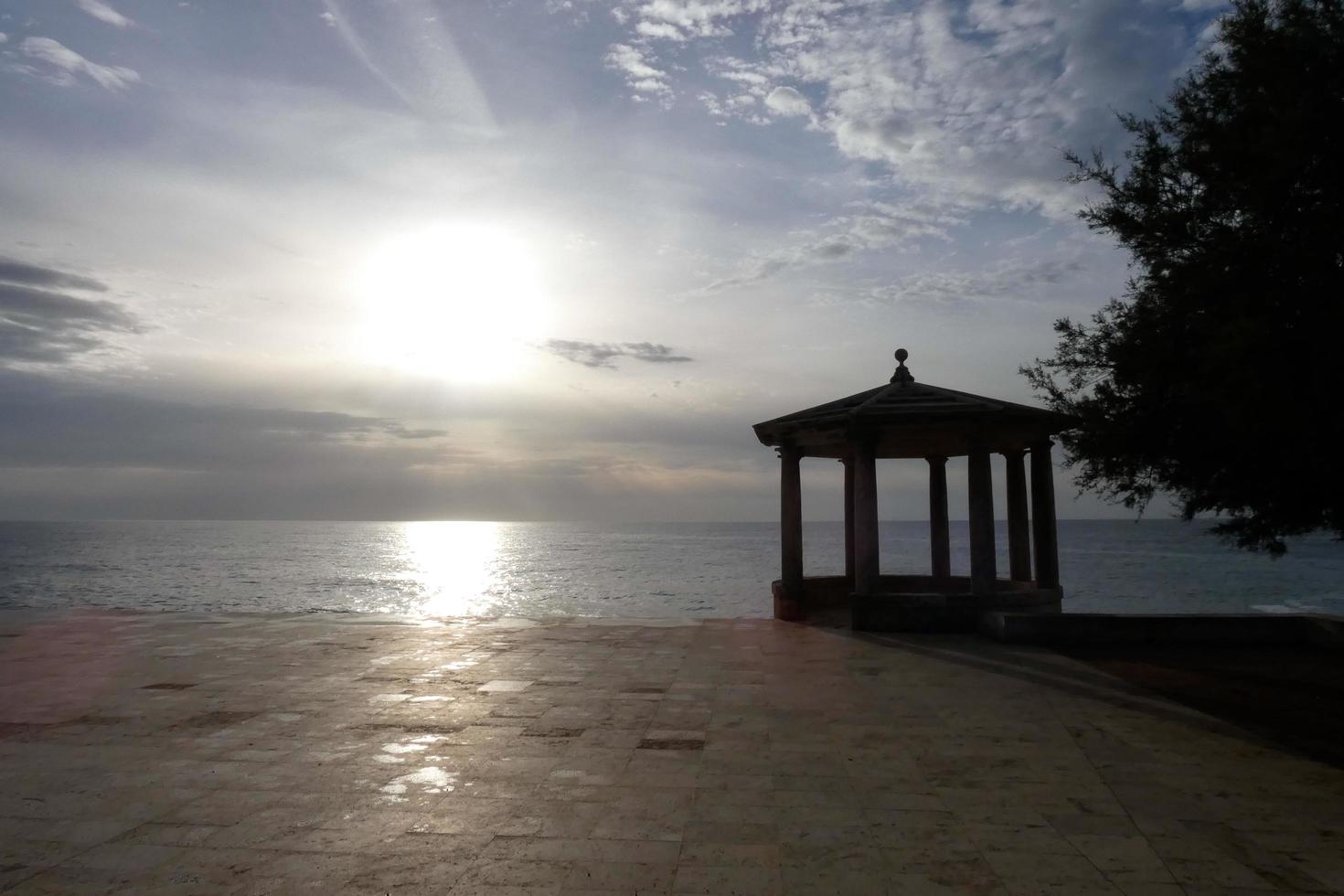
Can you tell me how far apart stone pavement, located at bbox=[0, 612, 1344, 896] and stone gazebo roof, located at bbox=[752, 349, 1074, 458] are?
4676 millimetres

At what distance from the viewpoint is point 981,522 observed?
53.4 feet

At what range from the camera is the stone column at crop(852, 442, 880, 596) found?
16.5 metres

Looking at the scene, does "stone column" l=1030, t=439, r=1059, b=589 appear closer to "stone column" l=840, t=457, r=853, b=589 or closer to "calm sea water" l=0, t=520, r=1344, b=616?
"stone column" l=840, t=457, r=853, b=589

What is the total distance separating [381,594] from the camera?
66.6 metres

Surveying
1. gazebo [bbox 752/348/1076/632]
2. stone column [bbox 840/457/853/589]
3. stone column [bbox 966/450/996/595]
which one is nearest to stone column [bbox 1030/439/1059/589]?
gazebo [bbox 752/348/1076/632]

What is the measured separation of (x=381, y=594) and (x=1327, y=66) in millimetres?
65872

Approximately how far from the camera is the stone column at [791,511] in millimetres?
18344

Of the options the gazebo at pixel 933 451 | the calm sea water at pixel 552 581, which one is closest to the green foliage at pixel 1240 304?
the gazebo at pixel 933 451

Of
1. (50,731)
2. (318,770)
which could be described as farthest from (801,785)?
(50,731)

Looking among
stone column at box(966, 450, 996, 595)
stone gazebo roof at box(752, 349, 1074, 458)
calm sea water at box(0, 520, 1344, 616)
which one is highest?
stone gazebo roof at box(752, 349, 1074, 458)

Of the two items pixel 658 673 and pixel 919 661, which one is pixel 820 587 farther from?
pixel 658 673

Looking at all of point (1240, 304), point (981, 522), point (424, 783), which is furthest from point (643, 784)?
point (981, 522)

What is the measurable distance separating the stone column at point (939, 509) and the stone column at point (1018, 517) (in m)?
1.78

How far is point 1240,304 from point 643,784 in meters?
8.61
